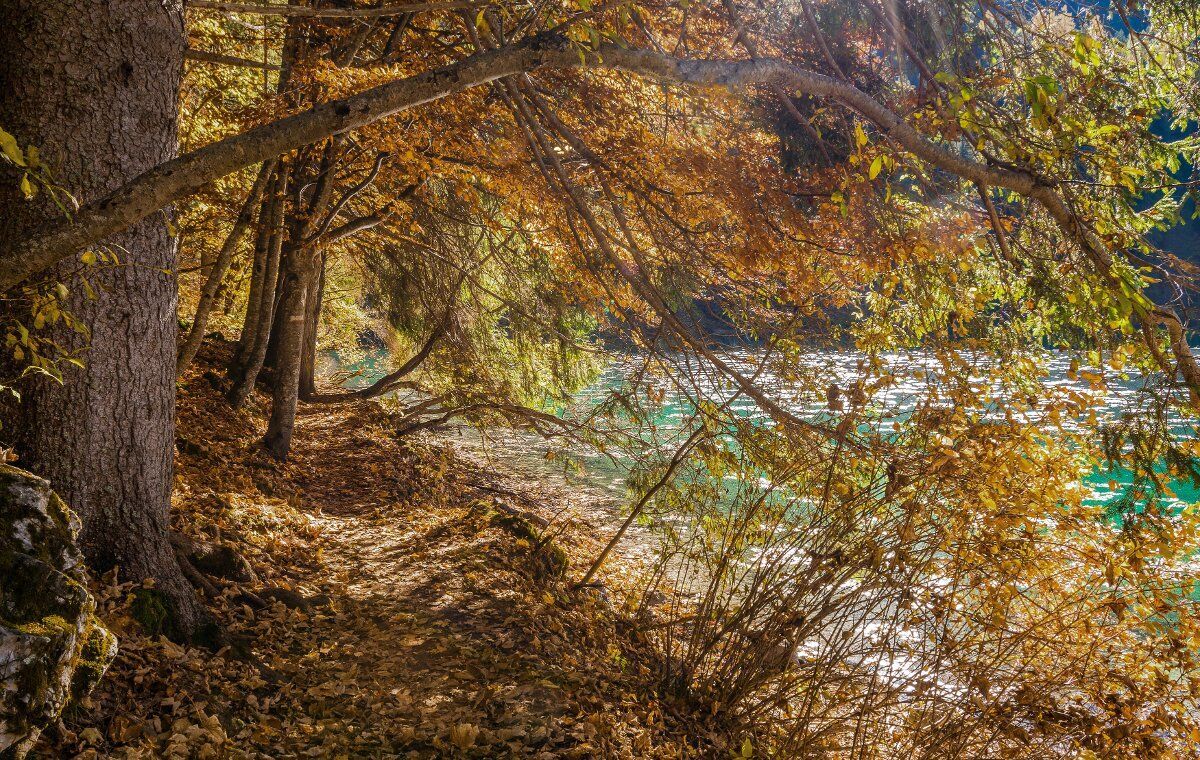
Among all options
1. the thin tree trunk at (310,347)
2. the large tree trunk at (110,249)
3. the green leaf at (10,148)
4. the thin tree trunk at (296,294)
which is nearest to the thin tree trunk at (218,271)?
the thin tree trunk at (296,294)

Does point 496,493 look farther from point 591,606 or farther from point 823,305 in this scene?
point 823,305

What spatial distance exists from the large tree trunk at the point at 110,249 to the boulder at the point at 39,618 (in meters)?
0.61

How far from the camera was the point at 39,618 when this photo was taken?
7.73ft

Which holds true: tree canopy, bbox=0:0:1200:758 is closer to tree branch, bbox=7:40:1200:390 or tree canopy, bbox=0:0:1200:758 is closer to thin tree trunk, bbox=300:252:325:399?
tree branch, bbox=7:40:1200:390

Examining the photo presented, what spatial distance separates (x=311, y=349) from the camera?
37.3 feet

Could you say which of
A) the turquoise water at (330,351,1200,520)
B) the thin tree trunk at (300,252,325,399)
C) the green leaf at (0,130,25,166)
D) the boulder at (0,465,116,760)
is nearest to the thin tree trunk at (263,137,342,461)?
the thin tree trunk at (300,252,325,399)

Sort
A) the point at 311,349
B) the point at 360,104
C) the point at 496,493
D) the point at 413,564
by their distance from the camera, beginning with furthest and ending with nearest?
the point at 311,349
the point at 496,493
the point at 413,564
the point at 360,104

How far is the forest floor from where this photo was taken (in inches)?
129

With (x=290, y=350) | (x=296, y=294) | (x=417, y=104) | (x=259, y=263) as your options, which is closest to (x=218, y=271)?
(x=296, y=294)

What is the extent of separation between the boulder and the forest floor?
43 centimetres

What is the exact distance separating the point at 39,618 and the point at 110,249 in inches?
54.0

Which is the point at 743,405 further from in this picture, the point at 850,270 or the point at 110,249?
the point at 110,249

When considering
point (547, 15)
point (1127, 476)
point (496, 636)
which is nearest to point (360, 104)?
point (547, 15)

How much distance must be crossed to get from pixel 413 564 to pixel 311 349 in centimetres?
628
